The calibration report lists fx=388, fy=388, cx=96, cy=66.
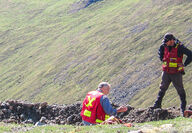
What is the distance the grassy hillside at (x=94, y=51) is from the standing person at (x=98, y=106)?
663 inches

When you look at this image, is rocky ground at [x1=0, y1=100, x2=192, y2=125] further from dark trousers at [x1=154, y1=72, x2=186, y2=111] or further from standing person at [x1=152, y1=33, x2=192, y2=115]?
standing person at [x1=152, y1=33, x2=192, y2=115]

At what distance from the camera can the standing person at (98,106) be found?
930cm

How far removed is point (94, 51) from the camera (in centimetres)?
4466

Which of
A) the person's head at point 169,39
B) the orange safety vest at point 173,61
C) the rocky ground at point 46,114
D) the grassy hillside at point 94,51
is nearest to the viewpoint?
the person's head at point 169,39

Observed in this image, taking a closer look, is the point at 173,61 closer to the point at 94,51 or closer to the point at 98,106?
the point at 98,106

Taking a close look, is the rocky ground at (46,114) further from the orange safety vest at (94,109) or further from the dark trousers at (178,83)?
the orange safety vest at (94,109)

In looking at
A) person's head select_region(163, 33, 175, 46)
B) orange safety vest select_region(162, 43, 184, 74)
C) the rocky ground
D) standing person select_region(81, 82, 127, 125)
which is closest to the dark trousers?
orange safety vest select_region(162, 43, 184, 74)

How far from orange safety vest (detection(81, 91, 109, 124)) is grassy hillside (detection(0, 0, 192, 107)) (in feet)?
55.2

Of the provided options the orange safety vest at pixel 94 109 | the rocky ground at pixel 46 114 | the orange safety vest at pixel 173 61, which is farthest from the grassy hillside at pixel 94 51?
the orange safety vest at pixel 94 109

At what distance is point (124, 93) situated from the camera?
31.7 m

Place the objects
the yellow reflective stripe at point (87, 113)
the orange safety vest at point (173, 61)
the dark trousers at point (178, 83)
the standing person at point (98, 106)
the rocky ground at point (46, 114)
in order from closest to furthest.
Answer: the standing person at point (98, 106)
the yellow reflective stripe at point (87, 113)
the orange safety vest at point (173, 61)
the dark trousers at point (178, 83)
the rocky ground at point (46, 114)

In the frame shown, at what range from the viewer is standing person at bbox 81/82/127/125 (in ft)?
30.5

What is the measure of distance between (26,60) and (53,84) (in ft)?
43.7

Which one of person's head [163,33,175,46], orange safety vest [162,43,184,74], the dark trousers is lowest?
the dark trousers
